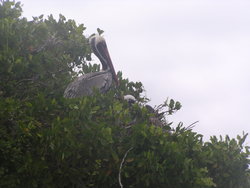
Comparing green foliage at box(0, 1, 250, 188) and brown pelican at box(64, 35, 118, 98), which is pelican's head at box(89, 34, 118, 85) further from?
green foliage at box(0, 1, 250, 188)

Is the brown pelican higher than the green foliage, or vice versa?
the brown pelican

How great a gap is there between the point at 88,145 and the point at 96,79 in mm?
2373

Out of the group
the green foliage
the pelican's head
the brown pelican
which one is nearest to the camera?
the green foliage

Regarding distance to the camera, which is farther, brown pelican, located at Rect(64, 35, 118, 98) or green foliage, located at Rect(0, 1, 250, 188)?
brown pelican, located at Rect(64, 35, 118, 98)

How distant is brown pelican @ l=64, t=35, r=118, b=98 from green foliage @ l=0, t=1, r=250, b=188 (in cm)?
46

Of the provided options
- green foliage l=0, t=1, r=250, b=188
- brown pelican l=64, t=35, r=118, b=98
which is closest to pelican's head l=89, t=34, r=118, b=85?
brown pelican l=64, t=35, r=118, b=98

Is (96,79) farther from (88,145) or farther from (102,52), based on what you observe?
(88,145)

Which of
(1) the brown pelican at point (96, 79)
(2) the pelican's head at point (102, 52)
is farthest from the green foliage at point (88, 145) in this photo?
(2) the pelican's head at point (102, 52)

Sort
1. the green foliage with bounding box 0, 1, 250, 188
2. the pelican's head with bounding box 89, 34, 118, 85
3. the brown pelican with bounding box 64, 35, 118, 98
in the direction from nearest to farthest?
1. the green foliage with bounding box 0, 1, 250, 188
2. the brown pelican with bounding box 64, 35, 118, 98
3. the pelican's head with bounding box 89, 34, 118, 85

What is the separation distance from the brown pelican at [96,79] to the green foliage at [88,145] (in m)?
0.46

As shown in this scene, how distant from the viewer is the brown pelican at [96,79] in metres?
7.32

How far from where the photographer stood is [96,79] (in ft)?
24.9

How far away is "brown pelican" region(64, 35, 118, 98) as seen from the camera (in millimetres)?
7316

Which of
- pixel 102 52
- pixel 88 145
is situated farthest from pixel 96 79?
pixel 88 145
